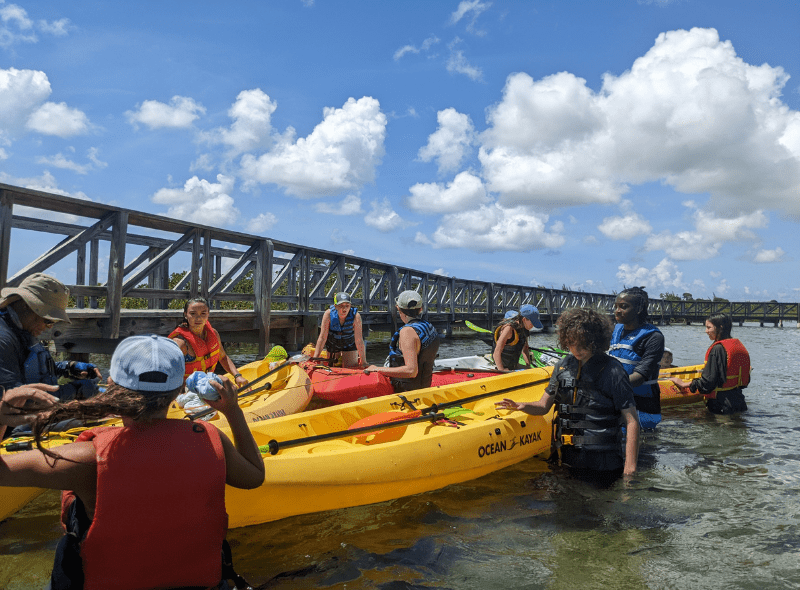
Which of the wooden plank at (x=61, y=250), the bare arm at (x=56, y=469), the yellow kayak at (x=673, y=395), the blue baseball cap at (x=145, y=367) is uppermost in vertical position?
the wooden plank at (x=61, y=250)

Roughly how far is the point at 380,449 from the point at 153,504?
236 cm

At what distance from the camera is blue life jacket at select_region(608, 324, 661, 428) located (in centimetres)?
478

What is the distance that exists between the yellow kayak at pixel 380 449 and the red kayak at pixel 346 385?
85cm

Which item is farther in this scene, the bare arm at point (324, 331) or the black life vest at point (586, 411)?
the bare arm at point (324, 331)

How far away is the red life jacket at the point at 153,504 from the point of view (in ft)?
5.49

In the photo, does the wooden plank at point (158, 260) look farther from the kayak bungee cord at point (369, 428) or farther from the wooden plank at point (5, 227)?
the kayak bungee cord at point (369, 428)

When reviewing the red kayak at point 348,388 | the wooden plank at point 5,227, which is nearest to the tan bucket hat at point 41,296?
the wooden plank at point 5,227

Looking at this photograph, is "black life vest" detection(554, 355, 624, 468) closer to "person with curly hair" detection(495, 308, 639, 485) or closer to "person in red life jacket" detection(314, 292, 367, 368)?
"person with curly hair" detection(495, 308, 639, 485)

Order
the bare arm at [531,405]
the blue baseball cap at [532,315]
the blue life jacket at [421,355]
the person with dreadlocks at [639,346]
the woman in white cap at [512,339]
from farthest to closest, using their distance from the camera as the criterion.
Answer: the woman in white cap at [512,339]
the blue baseball cap at [532,315]
the blue life jacket at [421,355]
the person with dreadlocks at [639,346]
the bare arm at [531,405]

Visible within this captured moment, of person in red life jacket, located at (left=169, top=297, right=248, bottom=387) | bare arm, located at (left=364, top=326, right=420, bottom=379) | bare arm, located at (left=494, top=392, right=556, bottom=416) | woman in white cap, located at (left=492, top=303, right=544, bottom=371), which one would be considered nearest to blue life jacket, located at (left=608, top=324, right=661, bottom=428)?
bare arm, located at (left=494, top=392, right=556, bottom=416)

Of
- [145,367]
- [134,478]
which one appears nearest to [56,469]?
[134,478]

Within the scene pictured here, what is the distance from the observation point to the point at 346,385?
639cm

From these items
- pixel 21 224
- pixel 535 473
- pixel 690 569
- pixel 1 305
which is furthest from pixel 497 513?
pixel 21 224

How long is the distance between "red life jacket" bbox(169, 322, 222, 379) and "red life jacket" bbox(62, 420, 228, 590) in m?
3.66
